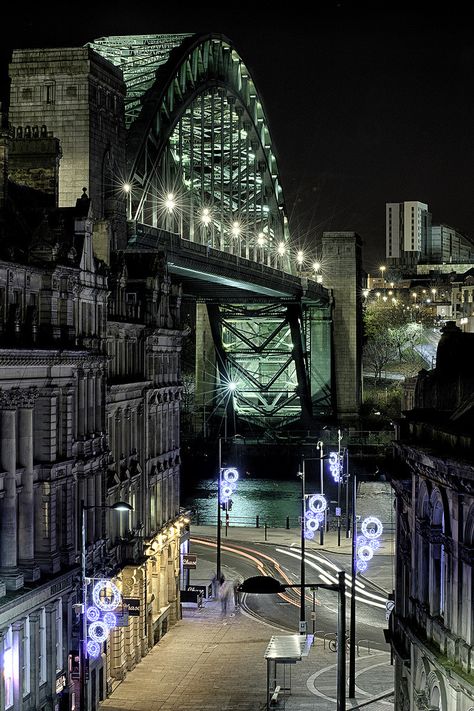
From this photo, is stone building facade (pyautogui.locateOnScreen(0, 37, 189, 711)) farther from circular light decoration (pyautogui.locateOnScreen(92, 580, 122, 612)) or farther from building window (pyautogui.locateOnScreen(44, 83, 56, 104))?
circular light decoration (pyautogui.locateOnScreen(92, 580, 122, 612))

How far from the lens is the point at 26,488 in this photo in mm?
44344

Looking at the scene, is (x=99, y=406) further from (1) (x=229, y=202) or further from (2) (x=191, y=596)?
(1) (x=229, y=202)

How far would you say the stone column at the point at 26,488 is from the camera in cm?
4422

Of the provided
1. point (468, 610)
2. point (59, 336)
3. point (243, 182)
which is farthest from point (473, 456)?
point (243, 182)

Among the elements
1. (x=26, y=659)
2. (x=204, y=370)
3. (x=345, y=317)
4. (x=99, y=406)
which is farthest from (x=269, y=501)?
(x=26, y=659)

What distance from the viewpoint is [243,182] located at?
154 metres

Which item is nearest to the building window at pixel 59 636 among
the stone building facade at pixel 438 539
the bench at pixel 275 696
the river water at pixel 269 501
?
the bench at pixel 275 696

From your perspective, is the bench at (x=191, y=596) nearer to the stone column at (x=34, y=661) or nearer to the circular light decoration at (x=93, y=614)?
the circular light decoration at (x=93, y=614)

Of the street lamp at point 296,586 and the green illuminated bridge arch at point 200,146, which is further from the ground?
the green illuminated bridge arch at point 200,146

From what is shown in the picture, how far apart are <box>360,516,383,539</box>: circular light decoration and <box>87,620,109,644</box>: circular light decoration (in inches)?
856

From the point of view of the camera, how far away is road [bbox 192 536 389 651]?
2442 inches

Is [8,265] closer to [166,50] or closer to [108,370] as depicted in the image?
[108,370]

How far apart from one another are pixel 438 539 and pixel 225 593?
3887 cm

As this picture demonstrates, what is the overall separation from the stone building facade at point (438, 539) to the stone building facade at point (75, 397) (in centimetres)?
1051
